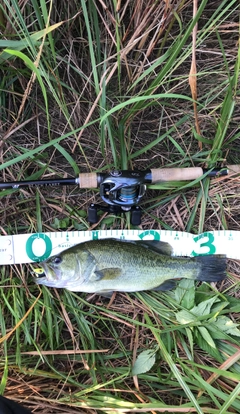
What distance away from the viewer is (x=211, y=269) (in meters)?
2.43

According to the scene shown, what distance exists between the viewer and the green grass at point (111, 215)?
231 cm

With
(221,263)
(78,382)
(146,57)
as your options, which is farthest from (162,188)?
(78,382)

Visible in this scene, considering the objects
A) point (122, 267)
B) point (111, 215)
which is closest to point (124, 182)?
point (111, 215)

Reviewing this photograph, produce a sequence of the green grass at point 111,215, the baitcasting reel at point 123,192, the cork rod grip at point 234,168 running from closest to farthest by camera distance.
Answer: the baitcasting reel at point 123,192 → the green grass at point 111,215 → the cork rod grip at point 234,168

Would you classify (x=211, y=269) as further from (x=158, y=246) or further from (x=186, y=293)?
(x=158, y=246)

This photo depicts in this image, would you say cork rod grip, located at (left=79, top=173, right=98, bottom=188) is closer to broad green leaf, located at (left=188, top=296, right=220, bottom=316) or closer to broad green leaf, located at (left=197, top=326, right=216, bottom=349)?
broad green leaf, located at (left=188, top=296, right=220, bottom=316)

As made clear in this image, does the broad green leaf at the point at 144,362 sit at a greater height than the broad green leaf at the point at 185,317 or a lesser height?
lesser

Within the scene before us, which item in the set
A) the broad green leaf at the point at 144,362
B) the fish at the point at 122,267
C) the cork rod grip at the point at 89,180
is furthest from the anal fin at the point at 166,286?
the cork rod grip at the point at 89,180

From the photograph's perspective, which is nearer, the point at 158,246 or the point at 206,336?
the point at 206,336

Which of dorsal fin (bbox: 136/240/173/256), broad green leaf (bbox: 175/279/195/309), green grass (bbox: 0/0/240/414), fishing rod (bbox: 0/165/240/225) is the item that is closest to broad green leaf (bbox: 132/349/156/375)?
green grass (bbox: 0/0/240/414)

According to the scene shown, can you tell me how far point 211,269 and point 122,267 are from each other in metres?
0.64

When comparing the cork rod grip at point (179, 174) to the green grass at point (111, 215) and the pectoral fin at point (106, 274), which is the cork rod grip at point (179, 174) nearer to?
the green grass at point (111, 215)

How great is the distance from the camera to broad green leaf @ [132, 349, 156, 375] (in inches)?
91.8

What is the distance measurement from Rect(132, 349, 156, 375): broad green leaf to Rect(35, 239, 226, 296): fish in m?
0.44
